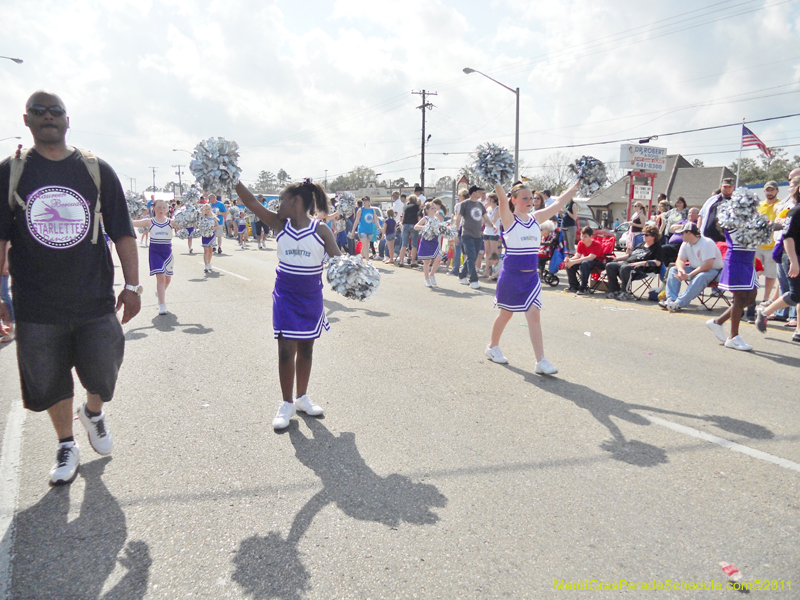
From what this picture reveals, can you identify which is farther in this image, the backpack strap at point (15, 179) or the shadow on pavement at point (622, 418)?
the shadow on pavement at point (622, 418)

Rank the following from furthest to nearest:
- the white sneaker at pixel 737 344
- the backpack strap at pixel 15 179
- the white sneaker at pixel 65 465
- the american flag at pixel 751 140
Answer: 1. the american flag at pixel 751 140
2. the white sneaker at pixel 737 344
3. the white sneaker at pixel 65 465
4. the backpack strap at pixel 15 179

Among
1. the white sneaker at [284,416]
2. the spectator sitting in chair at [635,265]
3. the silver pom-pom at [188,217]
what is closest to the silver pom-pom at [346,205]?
the silver pom-pom at [188,217]

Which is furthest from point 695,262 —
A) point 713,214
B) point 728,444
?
point 728,444

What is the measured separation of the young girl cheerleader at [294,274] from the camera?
13.2 feet

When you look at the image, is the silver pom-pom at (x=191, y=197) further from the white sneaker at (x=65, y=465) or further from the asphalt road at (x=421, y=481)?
the white sneaker at (x=65, y=465)

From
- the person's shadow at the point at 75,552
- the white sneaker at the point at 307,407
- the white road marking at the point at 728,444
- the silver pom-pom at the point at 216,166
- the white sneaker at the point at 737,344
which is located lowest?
the person's shadow at the point at 75,552

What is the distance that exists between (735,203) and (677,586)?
18.3 ft

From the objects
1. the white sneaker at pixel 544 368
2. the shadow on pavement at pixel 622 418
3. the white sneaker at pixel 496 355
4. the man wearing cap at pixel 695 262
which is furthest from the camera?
the man wearing cap at pixel 695 262

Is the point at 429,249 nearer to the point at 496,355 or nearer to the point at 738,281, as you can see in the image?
the point at 496,355

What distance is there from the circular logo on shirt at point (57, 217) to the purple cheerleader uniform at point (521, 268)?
149 inches

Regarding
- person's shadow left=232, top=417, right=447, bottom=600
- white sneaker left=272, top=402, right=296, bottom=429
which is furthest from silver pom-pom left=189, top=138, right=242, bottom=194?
person's shadow left=232, top=417, right=447, bottom=600

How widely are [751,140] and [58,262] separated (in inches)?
1043

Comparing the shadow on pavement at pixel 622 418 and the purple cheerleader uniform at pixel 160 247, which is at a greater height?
the purple cheerleader uniform at pixel 160 247

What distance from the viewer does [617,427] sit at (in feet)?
13.7
